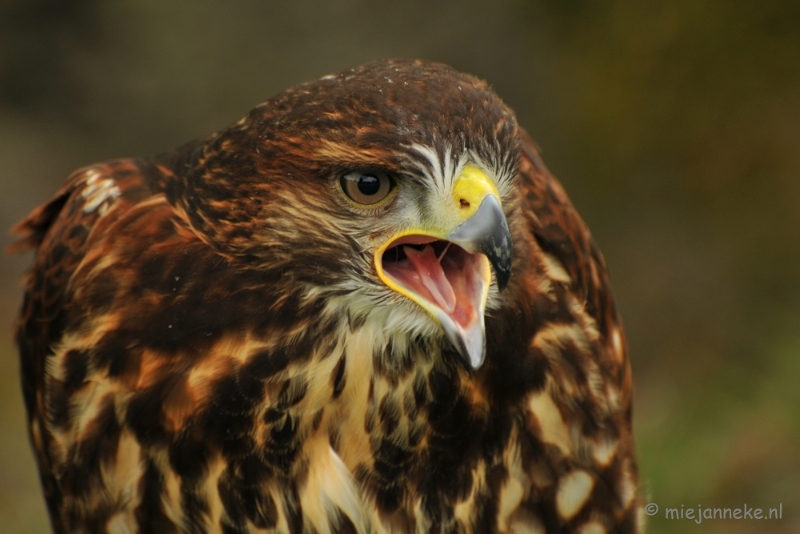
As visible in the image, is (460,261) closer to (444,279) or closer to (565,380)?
(444,279)

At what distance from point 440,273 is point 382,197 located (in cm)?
22

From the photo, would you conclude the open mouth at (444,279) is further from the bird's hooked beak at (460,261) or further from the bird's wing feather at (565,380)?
the bird's wing feather at (565,380)

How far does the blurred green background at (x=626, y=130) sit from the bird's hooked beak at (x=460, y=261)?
308 cm

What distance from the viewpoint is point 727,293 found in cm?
701

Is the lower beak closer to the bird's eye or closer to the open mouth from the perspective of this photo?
the open mouth

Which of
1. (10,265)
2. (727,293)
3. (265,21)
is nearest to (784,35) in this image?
(727,293)

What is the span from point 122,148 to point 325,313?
6.40m

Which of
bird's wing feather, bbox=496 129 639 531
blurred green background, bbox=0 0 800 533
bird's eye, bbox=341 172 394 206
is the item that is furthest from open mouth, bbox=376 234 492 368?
blurred green background, bbox=0 0 800 533

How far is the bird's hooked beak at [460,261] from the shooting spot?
237 centimetres

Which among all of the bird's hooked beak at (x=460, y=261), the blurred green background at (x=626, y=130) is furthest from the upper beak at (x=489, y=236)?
the blurred green background at (x=626, y=130)

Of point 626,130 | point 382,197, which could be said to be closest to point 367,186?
point 382,197

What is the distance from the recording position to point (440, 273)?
100.0 inches

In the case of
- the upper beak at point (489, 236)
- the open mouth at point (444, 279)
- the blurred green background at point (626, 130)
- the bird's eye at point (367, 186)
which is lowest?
the blurred green background at point (626, 130)

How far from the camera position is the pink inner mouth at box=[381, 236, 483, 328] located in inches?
97.7
